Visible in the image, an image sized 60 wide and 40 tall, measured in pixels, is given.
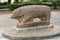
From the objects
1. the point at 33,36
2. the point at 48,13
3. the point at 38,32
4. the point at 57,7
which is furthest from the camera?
the point at 57,7

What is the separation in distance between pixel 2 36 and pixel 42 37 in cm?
161

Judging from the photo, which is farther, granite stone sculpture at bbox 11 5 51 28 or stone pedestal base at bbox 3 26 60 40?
granite stone sculpture at bbox 11 5 51 28

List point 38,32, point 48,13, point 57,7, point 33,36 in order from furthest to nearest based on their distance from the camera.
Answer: point 57,7 < point 48,13 < point 38,32 < point 33,36

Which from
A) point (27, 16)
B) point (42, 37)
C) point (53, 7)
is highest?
point (27, 16)

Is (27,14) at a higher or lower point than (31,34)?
higher

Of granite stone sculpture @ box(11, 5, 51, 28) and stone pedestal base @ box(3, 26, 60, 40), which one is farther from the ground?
granite stone sculpture @ box(11, 5, 51, 28)

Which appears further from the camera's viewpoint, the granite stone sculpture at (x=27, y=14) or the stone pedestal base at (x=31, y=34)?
the granite stone sculpture at (x=27, y=14)

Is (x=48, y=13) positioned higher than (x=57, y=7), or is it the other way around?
(x=48, y=13)

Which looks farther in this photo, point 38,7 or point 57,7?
point 57,7

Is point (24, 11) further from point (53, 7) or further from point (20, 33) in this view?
point (53, 7)

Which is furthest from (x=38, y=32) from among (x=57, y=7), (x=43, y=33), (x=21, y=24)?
(x=57, y=7)

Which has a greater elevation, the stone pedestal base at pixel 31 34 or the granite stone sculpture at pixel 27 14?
the granite stone sculpture at pixel 27 14

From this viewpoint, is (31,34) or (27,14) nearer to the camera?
(31,34)

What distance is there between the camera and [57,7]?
20.7 metres
